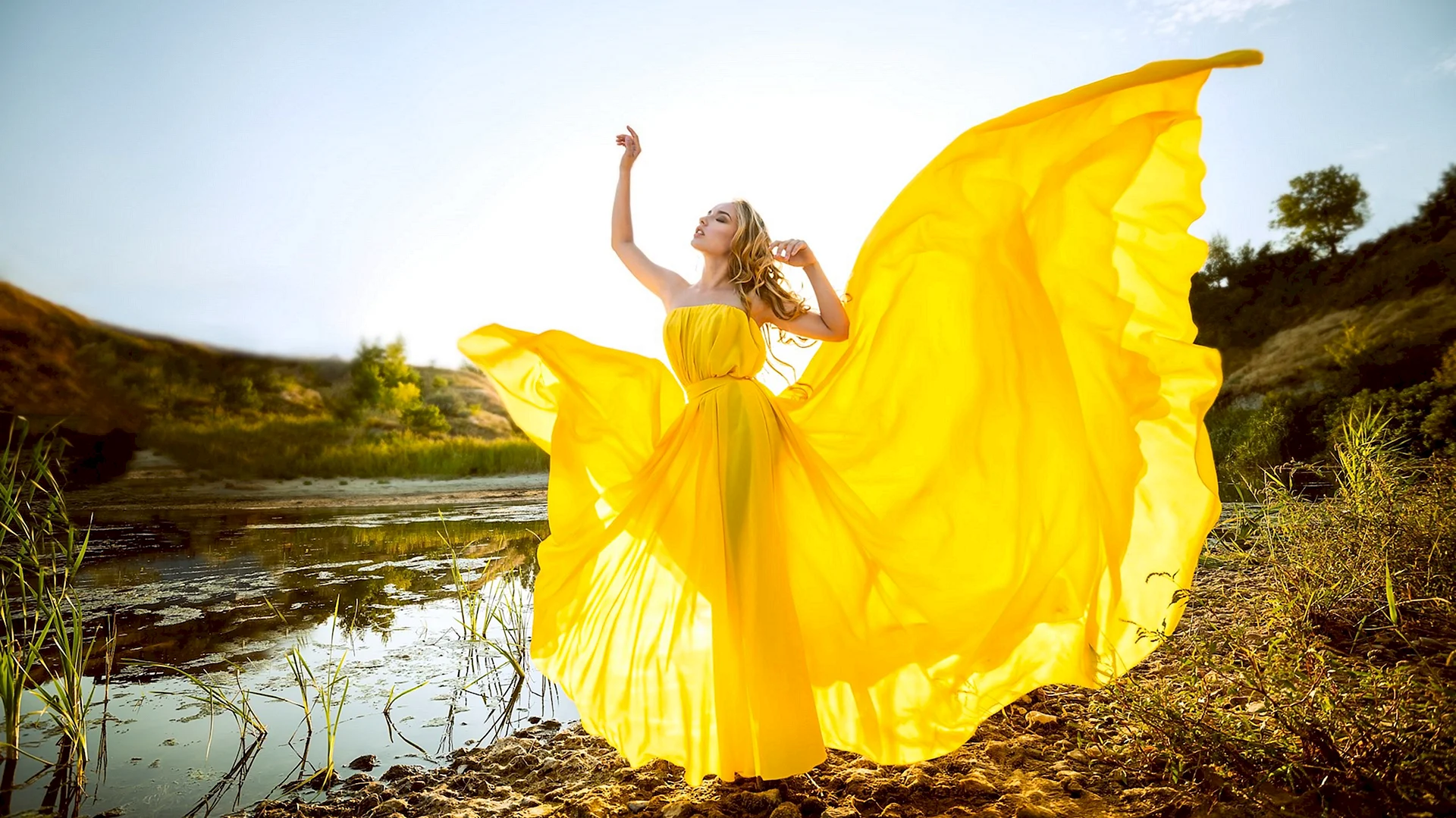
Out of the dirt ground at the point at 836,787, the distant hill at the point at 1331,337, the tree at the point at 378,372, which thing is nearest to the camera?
the dirt ground at the point at 836,787

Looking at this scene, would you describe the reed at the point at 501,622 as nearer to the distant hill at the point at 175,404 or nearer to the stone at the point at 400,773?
the stone at the point at 400,773

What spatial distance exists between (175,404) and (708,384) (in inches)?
705

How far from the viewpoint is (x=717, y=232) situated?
284 centimetres

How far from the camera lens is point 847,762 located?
2475 millimetres

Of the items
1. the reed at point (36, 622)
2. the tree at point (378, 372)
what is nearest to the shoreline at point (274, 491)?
the tree at point (378, 372)

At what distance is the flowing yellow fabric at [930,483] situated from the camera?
2.33m

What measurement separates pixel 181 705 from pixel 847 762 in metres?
2.79

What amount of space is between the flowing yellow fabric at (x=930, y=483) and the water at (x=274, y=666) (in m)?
1.04

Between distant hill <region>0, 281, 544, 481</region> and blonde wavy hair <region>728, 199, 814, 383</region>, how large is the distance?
13.0 metres

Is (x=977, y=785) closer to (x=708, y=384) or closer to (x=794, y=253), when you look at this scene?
(x=708, y=384)

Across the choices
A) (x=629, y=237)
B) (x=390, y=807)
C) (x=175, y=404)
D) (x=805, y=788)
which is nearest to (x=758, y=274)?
(x=629, y=237)

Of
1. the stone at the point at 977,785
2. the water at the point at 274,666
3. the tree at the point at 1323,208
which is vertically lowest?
the water at the point at 274,666

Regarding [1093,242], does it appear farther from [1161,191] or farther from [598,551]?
[598,551]

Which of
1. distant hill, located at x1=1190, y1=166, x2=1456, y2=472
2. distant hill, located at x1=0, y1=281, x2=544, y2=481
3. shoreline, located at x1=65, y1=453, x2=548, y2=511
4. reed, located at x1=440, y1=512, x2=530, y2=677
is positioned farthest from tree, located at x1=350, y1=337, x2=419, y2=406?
distant hill, located at x1=1190, y1=166, x2=1456, y2=472
